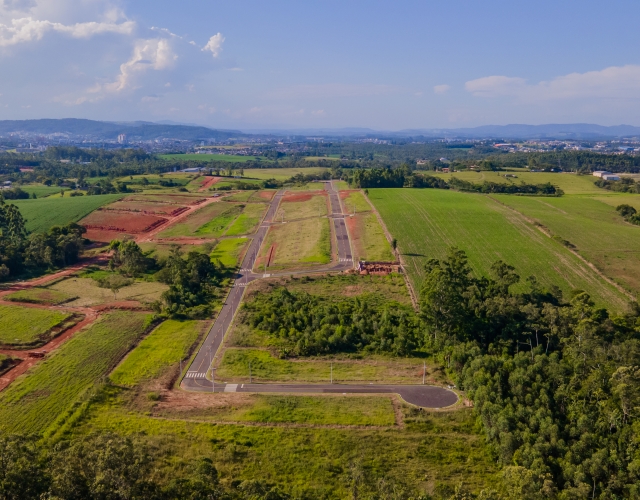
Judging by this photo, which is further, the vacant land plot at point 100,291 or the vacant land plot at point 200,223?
the vacant land plot at point 200,223

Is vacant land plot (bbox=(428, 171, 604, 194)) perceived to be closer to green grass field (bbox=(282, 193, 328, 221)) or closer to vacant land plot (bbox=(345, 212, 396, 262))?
green grass field (bbox=(282, 193, 328, 221))

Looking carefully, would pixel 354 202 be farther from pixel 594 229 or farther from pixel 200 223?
pixel 594 229

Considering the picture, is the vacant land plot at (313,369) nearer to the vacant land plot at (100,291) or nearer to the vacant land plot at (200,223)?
the vacant land plot at (100,291)

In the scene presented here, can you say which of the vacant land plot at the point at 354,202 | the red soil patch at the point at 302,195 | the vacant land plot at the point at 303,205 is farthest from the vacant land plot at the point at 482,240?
the red soil patch at the point at 302,195

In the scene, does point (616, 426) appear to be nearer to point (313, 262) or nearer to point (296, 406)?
point (296, 406)

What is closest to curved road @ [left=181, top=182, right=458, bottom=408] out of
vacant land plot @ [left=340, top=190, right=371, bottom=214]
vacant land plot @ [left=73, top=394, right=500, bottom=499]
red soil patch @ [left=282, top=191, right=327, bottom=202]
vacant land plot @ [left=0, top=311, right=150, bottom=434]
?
vacant land plot @ [left=73, top=394, right=500, bottom=499]
